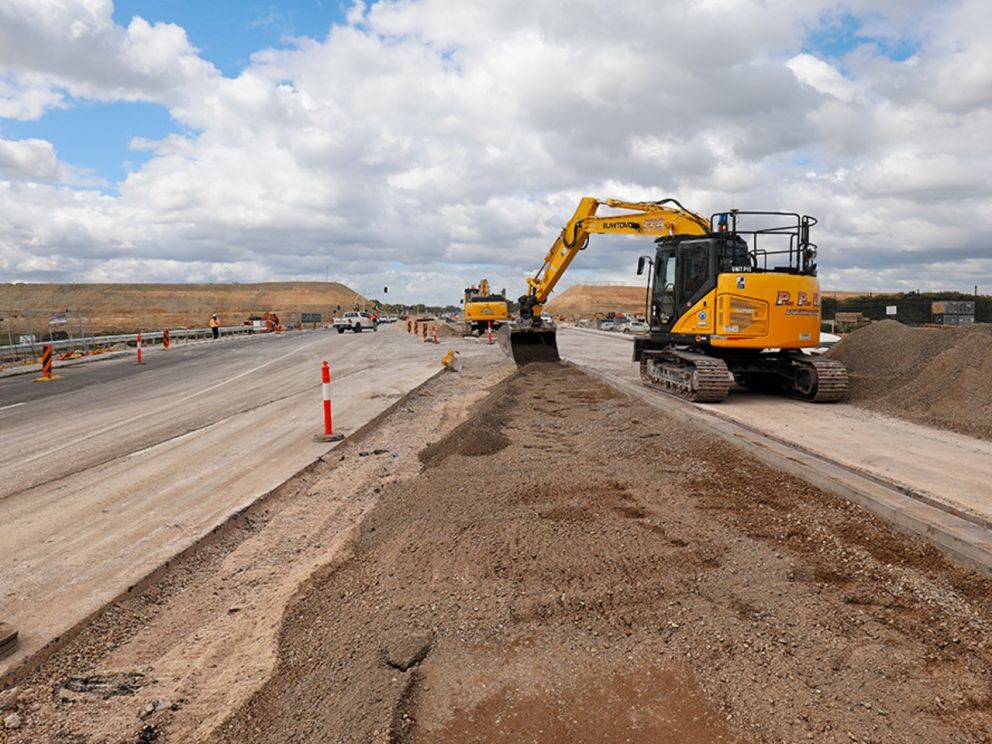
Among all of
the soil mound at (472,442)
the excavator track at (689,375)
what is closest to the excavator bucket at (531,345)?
the excavator track at (689,375)

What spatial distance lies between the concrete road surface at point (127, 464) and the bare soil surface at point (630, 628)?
1669 mm

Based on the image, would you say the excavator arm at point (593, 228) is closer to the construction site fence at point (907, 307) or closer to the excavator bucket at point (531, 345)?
the excavator bucket at point (531, 345)

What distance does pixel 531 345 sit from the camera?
20.6 meters

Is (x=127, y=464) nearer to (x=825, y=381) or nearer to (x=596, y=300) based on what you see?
(x=825, y=381)

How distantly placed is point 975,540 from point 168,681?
5024 mm

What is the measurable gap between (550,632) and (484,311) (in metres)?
36.4

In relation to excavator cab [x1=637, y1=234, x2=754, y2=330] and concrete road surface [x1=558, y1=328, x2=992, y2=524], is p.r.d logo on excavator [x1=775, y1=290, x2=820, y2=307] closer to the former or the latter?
excavator cab [x1=637, y1=234, x2=754, y2=330]

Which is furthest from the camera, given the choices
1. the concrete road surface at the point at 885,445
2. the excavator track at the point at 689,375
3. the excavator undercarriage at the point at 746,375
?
the excavator undercarriage at the point at 746,375

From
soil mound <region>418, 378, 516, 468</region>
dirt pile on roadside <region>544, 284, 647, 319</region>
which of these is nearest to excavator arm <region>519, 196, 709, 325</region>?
soil mound <region>418, 378, 516, 468</region>

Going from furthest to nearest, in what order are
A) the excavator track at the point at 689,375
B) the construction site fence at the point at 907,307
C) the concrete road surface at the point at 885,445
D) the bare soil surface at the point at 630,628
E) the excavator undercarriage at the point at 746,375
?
the construction site fence at the point at 907,307
the excavator undercarriage at the point at 746,375
the excavator track at the point at 689,375
the concrete road surface at the point at 885,445
the bare soil surface at the point at 630,628

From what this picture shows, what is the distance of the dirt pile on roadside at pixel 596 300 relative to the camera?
12244cm

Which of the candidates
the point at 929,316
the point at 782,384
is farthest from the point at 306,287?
the point at 782,384

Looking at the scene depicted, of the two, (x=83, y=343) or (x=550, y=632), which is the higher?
(x=83, y=343)

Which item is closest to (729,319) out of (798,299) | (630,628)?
(798,299)
